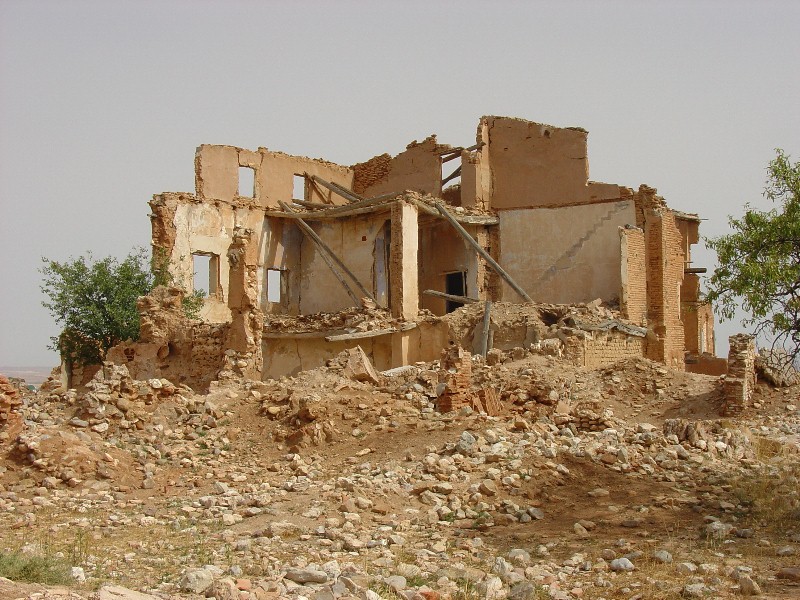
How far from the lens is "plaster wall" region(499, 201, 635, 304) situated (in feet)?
80.0

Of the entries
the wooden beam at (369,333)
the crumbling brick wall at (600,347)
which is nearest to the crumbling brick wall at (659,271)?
the crumbling brick wall at (600,347)

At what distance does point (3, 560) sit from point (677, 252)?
21.8 meters

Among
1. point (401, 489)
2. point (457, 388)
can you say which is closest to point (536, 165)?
point (457, 388)

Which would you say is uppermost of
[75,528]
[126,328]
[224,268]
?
[224,268]

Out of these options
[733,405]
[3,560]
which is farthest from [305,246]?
[3,560]

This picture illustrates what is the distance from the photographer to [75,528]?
893cm

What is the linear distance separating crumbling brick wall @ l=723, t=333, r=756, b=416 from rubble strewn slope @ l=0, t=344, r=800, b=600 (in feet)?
1.09

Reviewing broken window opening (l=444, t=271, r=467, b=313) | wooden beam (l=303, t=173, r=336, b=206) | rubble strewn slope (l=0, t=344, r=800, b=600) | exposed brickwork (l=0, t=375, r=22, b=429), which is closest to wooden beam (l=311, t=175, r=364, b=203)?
wooden beam (l=303, t=173, r=336, b=206)

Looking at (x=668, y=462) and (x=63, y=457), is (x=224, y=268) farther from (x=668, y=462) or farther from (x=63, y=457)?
(x=668, y=462)

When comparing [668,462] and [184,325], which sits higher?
[184,325]

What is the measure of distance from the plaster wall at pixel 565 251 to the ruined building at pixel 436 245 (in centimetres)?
4

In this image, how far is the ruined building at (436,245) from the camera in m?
23.6

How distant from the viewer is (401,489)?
32.7 ft

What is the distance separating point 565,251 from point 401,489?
53.5ft
